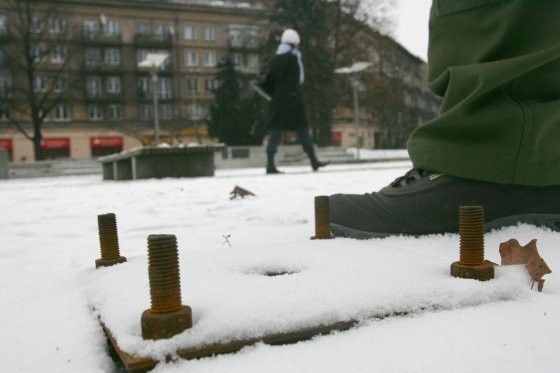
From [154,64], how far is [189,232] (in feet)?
47.5

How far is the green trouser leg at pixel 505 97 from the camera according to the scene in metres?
1.52

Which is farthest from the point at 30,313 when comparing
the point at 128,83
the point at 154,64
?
the point at 128,83

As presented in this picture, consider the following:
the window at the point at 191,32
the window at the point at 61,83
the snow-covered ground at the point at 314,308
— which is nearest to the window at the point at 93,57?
the window at the point at 61,83

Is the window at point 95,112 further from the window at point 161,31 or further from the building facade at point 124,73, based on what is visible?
the window at point 161,31

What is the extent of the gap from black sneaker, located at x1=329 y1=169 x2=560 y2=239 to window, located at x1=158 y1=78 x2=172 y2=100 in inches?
1726

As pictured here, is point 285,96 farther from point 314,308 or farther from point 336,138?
point 336,138

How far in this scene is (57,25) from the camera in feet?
127

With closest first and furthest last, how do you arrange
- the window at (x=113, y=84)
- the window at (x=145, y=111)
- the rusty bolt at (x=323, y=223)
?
1. the rusty bolt at (x=323, y=223)
2. the window at (x=113, y=84)
3. the window at (x=145, y=111)

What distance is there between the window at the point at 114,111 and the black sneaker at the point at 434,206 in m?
43.3

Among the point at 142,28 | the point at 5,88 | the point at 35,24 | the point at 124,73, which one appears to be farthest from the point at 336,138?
the point at 5,88

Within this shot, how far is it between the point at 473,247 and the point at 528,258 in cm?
19

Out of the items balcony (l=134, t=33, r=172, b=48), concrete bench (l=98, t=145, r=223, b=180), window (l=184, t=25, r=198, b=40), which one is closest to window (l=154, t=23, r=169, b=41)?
balcony (l=134, t=33, r=172, b=48)

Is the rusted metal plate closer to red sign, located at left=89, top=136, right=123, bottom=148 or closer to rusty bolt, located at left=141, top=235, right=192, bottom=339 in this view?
rusty bolt, located at left=141, top=235, right=192, bottom=339

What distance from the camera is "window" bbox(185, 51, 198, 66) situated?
44688 mm
